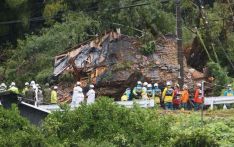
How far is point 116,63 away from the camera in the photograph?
3603cm

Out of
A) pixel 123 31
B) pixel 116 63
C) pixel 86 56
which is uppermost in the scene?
pixel 123 31

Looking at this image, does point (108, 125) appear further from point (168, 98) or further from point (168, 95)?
point (168, 98)

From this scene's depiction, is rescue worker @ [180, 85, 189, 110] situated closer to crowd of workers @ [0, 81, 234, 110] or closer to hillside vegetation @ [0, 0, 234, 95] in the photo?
crowd of workers @ [0, 81, 234, 110]

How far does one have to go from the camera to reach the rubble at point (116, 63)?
3538 centimetres

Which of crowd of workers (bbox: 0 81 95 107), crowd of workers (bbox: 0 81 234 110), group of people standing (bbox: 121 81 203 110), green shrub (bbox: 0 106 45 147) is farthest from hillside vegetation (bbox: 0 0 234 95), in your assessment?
green shrub (bbox: 0 106 45 147)

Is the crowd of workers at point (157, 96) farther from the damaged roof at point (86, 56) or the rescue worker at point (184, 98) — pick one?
the damaged roof at point (86, 56)

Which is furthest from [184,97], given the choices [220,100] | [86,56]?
[86,56]

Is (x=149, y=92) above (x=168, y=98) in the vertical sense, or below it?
above

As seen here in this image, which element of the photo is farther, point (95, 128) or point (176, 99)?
point (176, 99)

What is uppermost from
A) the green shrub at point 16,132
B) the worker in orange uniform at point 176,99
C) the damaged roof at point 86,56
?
the damaged roof at point 86,56

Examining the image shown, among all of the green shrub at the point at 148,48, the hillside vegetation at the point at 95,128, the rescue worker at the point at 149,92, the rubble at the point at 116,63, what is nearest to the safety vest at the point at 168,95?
the rescue worker at the point at 149,92

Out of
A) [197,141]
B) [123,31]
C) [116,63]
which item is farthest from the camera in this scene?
[123,31]

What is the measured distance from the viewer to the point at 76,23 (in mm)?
39969

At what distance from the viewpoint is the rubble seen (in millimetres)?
35375
